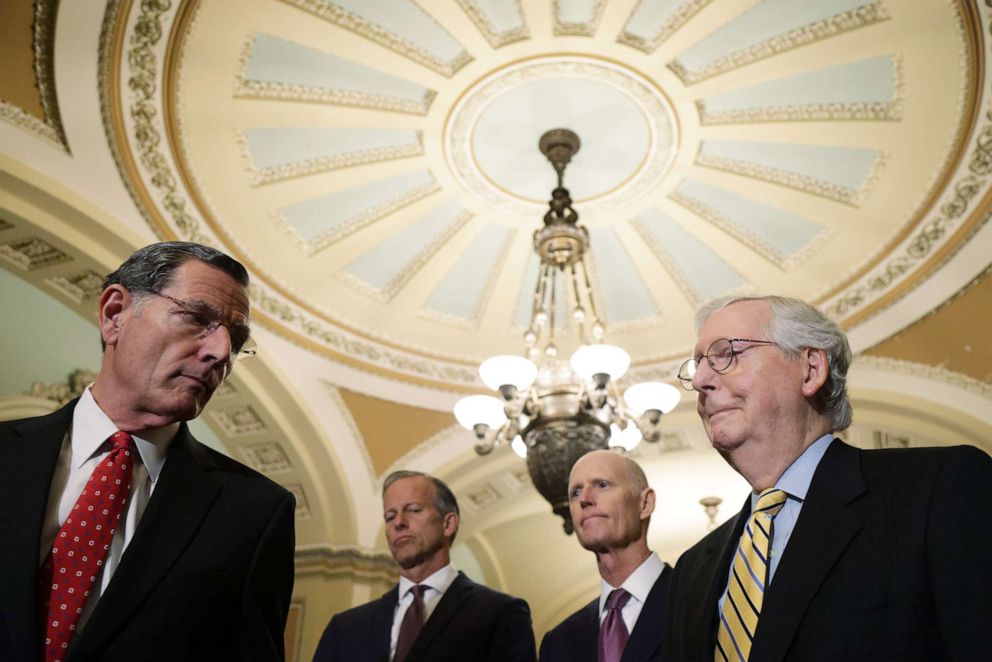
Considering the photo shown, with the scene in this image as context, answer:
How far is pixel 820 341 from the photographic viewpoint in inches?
75.4

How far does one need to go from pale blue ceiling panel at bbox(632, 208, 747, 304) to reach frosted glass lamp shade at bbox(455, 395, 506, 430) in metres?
2.38

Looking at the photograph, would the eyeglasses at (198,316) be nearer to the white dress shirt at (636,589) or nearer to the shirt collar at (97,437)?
the shirt collar at (97,437)

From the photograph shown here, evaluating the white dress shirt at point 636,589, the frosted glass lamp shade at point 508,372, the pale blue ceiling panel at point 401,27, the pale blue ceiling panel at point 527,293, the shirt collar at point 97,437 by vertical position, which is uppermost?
the pale blue ceiling panel at point 401,27

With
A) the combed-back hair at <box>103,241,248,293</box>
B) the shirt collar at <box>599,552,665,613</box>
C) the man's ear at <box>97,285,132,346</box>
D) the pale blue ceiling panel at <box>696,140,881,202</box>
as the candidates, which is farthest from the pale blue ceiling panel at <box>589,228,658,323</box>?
the man's ear at <box>97,285,132,346</box>

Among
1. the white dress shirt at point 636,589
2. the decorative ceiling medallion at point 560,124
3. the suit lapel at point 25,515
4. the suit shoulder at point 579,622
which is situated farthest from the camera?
the decorative ceiling medallion at point 560,124

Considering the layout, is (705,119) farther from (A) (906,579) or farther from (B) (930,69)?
(A) (906,579)

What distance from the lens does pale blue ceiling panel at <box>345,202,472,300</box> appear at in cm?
701

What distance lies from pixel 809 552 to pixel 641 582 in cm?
134

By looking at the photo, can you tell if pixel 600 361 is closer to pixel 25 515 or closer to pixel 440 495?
pixel 440 495

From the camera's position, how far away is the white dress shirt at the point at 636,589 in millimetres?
2783

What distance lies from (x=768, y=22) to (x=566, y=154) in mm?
1644

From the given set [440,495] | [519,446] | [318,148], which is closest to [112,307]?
[440,495]

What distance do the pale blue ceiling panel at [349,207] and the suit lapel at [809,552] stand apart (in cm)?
528

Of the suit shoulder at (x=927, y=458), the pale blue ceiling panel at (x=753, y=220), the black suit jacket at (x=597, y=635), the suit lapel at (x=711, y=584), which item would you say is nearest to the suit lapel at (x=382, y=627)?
the black suit jacket at (x=597, y=635)
